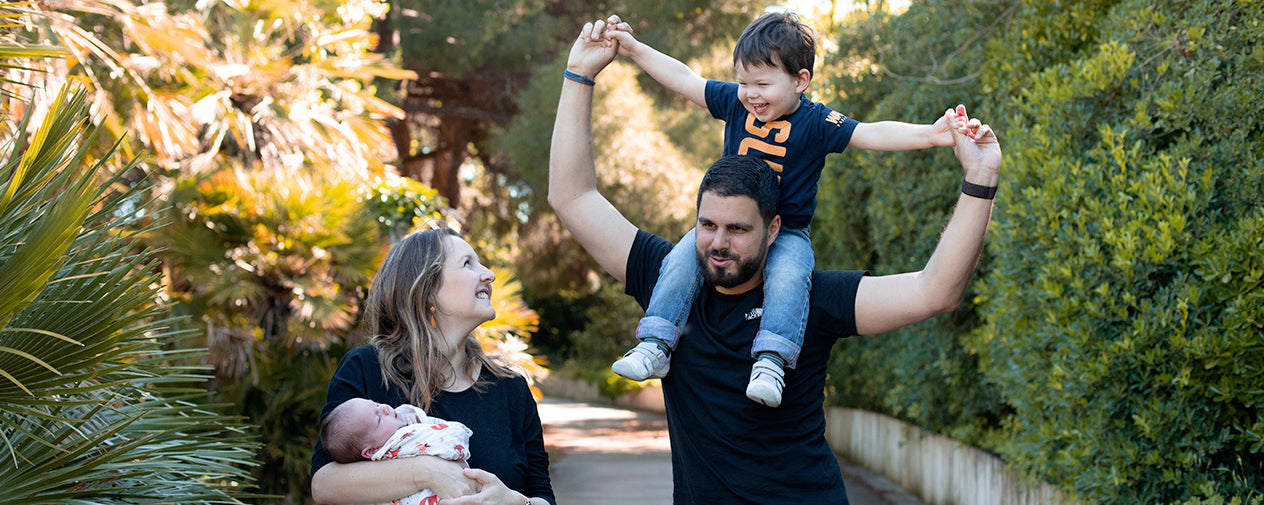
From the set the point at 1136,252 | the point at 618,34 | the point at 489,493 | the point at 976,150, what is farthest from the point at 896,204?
the point at 489,493

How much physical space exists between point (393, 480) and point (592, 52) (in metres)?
1.21

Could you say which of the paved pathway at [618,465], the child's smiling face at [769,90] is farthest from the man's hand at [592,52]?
the paved pathway at [618,465]

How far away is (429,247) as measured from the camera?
2.97 m

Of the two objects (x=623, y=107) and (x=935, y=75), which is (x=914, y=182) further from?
(x=623, y=107)

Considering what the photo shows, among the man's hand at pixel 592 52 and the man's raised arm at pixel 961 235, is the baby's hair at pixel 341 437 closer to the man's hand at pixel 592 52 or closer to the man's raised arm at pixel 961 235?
the man's hand at pixel 592 52

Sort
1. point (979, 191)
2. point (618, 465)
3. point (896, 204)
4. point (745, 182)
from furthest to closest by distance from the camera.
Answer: point (618, 465)
point (896, 204)
point (745, 182)
point (979, 191)

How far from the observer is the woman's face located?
2889 millimetres

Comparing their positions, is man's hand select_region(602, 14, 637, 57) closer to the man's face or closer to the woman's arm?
the man's face

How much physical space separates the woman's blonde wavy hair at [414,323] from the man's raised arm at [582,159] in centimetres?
40

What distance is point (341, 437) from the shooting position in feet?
→ 8.68

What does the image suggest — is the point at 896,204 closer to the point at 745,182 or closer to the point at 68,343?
the point at 745,182

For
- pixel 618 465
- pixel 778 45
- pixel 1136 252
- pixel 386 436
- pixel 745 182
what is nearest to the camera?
pixel 745 182

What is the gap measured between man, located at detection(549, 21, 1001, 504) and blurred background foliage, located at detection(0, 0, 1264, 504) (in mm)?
1397

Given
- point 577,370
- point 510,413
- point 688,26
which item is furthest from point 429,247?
point 577,370
